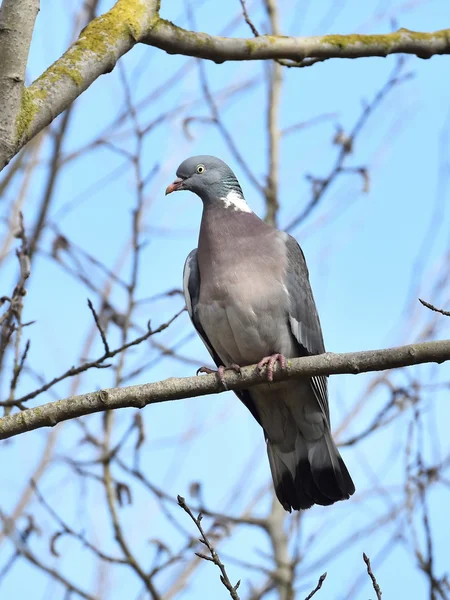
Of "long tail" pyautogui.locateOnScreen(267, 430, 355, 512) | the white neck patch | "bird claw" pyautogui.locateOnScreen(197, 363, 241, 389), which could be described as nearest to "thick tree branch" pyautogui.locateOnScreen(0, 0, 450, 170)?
the white neck patch

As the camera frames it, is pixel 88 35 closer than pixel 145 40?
Yes

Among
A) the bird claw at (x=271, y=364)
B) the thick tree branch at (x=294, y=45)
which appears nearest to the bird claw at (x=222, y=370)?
the bird claw at (x=271, y=364)

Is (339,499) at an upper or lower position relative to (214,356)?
lower

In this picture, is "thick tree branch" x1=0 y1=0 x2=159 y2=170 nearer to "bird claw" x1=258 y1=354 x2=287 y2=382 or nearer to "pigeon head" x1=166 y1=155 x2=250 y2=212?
"bird claw" x1=258 y1=354 x2=287 y2=382

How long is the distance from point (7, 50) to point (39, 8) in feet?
0.73

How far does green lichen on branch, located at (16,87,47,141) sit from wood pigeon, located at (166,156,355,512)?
5.70 feet

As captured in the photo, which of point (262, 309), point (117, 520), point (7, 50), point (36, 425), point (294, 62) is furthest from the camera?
point (117, 520)

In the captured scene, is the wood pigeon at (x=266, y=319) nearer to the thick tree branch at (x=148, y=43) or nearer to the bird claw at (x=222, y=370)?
the bird claw at (x=222, y=370)

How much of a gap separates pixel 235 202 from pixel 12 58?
221cm

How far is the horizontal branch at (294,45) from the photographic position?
3.38 metres

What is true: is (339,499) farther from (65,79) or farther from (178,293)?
(65,79)

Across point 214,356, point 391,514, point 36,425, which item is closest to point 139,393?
point 36,425

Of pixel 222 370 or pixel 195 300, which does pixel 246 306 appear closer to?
pixel 195 300

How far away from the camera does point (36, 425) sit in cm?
281
